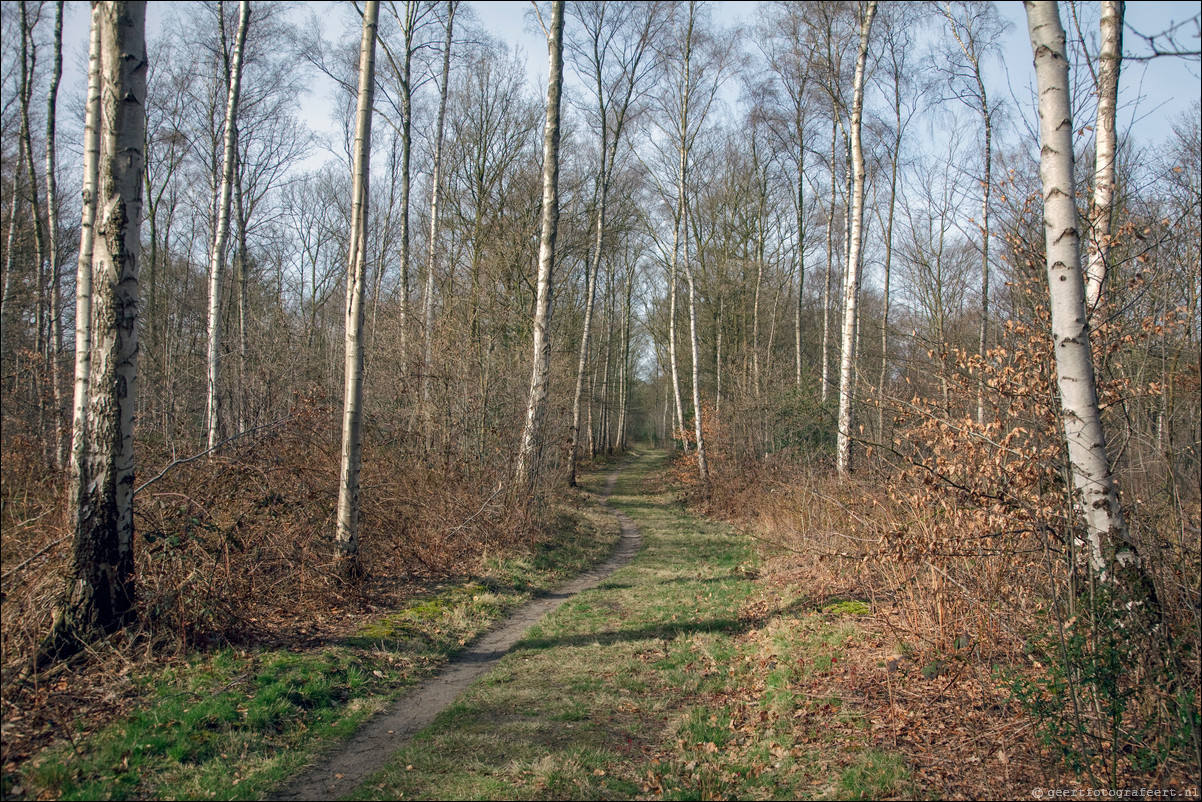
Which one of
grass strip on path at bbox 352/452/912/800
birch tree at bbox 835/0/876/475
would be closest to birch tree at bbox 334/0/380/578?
grass strip on path at bbox 352/452/912/800

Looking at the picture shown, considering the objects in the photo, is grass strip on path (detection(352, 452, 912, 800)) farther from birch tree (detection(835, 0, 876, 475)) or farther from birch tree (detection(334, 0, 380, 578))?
birch tree (detection(835, 0, 876, 475))

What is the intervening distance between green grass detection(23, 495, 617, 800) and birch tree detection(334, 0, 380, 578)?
4.24 feet

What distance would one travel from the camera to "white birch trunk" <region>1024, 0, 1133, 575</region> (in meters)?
4.06

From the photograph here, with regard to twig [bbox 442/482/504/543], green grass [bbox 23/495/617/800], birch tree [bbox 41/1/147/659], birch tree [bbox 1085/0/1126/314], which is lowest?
green grass [bbox 23/495/617/800]

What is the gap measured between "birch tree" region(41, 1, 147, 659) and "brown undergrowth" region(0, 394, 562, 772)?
276 mm

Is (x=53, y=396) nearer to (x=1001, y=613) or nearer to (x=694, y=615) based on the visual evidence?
(x=694, y=615)

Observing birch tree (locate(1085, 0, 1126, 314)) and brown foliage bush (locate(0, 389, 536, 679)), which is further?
birch tree (locate(1085, 0, 1126, 314))

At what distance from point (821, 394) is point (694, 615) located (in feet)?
42.3

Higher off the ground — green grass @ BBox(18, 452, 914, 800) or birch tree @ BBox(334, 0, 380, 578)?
birch tree @ BBox(334, 0, 380, 578)

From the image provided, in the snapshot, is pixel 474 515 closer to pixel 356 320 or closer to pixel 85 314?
pixel 356 320

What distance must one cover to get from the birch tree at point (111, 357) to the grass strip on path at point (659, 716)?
2.82 meters

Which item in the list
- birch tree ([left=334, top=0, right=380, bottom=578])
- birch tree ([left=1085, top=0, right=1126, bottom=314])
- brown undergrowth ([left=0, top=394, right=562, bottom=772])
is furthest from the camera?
birch tree ([left=334, top=0, right=380, bottom=578])

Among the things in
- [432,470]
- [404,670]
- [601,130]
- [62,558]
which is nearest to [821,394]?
[601,130]

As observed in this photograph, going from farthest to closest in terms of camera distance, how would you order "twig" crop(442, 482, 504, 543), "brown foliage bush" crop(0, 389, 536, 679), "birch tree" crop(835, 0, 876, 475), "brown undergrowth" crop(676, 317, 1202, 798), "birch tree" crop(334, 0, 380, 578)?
"birch tree" crop(835, 0, 876, 475)
"twig" crop(442, 482, 504, 543)
"birch tree" crop(334, 0, 380, 578)
"brown foliage bush" crop(0, 389, 536, 679)
"brown undergrowth" crop(676, 317, 1202, 798)
